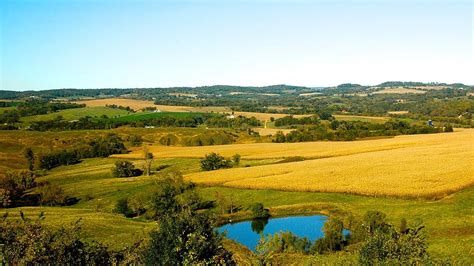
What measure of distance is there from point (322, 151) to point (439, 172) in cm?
4103

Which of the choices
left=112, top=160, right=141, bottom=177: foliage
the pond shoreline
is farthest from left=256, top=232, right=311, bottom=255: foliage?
left=112, top=160, right=141, bottom=177: foliage

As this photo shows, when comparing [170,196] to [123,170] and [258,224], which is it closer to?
[258,224]

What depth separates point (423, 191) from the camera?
217ft

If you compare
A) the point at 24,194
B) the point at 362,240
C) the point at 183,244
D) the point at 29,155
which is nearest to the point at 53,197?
the point at 24,194

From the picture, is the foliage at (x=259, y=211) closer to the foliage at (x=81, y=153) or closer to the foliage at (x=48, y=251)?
the foliage at (x=48, y=251)

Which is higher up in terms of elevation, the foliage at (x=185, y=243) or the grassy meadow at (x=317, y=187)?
the foliage at (x=185, y=243)

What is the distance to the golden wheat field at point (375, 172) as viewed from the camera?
69.8 meters

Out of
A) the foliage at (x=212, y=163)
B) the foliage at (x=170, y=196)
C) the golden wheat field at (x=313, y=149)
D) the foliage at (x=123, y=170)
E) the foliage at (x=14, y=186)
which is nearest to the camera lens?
the foliage at (x=170, y=196)

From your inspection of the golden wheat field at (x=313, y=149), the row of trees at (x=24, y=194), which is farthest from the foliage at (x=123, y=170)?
the golden wheat field at (x=313, y=149)

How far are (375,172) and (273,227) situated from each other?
2798 cm

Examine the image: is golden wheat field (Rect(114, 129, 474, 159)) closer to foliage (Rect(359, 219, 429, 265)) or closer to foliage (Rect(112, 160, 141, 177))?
foliage (Rect(112, 160, 141, 177))

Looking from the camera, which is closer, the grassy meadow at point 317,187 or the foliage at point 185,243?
the foliage at point 185,243

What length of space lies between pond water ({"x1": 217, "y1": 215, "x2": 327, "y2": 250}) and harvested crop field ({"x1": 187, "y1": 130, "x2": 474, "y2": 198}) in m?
11.3

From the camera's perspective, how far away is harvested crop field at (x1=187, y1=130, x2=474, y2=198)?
227 feet
